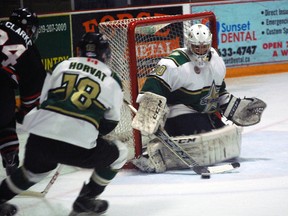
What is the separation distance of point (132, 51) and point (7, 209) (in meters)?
1.46

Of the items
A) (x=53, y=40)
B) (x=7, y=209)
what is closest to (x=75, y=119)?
(x=7, y=209)

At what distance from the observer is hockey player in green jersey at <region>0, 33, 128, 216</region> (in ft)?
11.4

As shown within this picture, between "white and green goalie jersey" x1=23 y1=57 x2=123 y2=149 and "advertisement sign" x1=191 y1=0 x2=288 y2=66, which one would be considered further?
"advertisement sign" x1=191 y1=0 x2=288 y2=66

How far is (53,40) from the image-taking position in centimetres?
743

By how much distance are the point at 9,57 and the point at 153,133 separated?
932 mm

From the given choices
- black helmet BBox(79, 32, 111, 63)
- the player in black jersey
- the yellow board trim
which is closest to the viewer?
black helmet BBox(79, 32, 111, 63)

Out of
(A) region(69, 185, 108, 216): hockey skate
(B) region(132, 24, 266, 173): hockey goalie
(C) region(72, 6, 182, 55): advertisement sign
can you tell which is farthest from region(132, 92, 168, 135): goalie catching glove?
(C) region(72, 6, 182, 55): advertisement sign

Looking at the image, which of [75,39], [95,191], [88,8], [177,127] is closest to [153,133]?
[177,127]

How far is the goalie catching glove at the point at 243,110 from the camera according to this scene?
5.00 metres

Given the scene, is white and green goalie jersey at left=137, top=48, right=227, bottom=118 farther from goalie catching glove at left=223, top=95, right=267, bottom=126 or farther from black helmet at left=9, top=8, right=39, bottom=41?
black helmet at left=9, top=8, right=39, bottom=41

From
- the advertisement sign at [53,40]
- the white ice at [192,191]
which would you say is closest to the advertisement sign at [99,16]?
the advertisement sign at [53,40]

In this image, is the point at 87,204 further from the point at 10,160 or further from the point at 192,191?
the point at 10,160

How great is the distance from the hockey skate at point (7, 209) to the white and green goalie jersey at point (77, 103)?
45cm

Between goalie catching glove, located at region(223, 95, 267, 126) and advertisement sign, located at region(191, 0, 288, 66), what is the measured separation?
353cm
